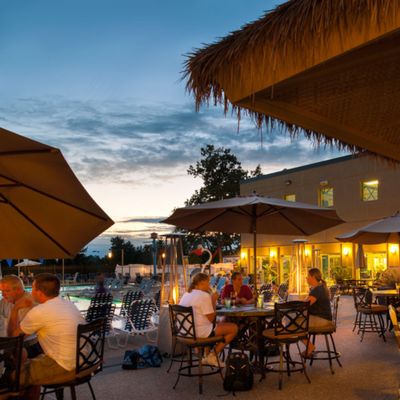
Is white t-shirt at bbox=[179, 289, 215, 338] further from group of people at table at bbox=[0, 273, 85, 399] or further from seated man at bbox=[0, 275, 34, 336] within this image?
group of people at table at bbox=[0, 273, 85, 399]

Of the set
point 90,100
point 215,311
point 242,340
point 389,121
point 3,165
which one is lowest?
point 242,340

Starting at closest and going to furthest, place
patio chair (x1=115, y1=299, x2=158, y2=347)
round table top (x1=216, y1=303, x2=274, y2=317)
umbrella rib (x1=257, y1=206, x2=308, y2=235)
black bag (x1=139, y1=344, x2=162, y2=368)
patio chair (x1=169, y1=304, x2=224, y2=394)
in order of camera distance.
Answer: patio chair (x1=169, y1=304, x2=224, y2=394), round table top (x1=216, y1=303, x2=274, y2=317), black bag (x1=139, y1=344, x2=162, y2=368), umbrella rib (x1=257, y1=206, x2=308, y2=235), patio chair (x1=115, y1=299, x2=158, y2=347)

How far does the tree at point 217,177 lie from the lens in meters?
47.7

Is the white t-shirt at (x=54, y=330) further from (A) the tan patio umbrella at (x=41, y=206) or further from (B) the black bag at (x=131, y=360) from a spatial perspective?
(B) the black bag at (x=131, y=360)

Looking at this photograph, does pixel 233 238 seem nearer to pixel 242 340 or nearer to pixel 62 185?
pixel 242 340

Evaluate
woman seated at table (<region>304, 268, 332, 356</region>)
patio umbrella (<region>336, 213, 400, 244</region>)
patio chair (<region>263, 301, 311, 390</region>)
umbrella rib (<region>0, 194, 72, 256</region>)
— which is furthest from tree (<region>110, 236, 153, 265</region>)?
umbrella rib (<region>0, 194, 72, 256</region>)

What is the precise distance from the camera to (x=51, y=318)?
4305 mm

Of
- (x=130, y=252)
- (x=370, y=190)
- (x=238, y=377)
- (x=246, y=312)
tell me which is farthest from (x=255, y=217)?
(x=130, y=252)

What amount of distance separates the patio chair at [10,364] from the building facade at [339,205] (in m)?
18.7

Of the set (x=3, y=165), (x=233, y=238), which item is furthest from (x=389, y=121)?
(x=233, y=238)

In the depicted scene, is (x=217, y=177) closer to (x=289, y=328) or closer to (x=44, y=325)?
(x=289, y=328)

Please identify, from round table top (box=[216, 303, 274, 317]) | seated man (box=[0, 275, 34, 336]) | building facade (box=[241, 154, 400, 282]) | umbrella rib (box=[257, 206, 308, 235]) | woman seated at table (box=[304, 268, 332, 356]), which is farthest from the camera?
building facade (box=[241, 154, 400, 282])

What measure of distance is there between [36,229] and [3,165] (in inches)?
45.6

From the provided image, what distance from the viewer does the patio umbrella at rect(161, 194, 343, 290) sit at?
7368 millimetres
